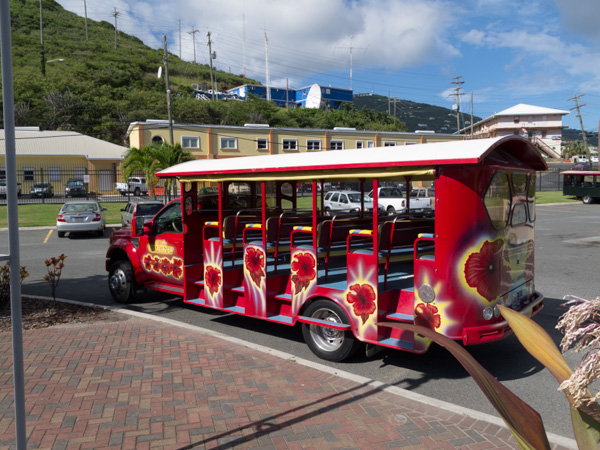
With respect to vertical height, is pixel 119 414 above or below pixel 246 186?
below

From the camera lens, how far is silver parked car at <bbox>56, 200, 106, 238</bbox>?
63.0 ft

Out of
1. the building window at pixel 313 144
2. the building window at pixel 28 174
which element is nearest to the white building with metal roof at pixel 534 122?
the building window at pixel 313 144

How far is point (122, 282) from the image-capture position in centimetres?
895

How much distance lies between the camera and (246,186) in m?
8.38

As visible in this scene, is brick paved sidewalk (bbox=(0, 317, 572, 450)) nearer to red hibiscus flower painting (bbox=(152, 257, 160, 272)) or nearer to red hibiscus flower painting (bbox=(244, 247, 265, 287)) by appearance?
red hibiscus flower painting (bbox=(244, 247, 265, 287))

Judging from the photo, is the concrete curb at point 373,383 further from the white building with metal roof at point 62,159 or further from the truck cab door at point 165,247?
the white building with metal roof at point 62,159

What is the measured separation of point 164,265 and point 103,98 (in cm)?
6114

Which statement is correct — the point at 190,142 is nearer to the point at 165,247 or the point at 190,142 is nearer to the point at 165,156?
the point at 165,156

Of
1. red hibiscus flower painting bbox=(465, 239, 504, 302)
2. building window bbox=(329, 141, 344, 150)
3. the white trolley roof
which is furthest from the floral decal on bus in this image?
building window bbox=(329, 141, 344, 150)

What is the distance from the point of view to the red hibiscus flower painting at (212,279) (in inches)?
283

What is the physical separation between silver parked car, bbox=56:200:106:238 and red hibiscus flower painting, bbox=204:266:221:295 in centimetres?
1381

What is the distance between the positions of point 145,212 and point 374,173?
15.7 metres

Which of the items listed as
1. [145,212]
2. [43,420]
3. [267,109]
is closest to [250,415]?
[43,420]

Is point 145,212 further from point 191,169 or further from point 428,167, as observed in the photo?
point 428,167
